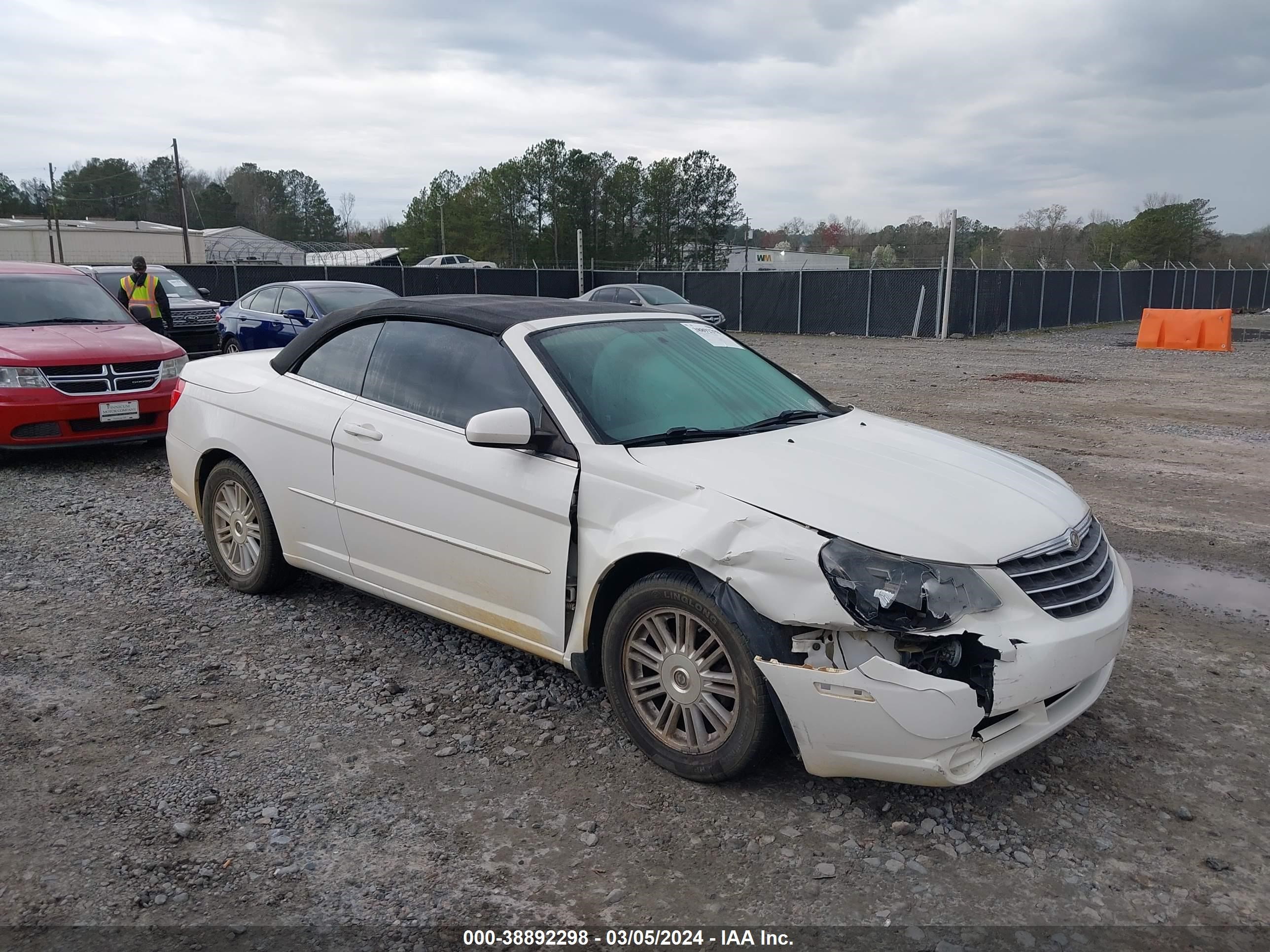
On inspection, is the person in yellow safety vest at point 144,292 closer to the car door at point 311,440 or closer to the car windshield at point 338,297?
the car windshield at point 338,297

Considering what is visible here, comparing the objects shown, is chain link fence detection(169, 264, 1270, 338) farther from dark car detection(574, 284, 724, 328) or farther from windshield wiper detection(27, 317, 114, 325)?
windshield wiper detection(27, 317, 114, 325)

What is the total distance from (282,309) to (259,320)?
2.05ft

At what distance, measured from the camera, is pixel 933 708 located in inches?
111

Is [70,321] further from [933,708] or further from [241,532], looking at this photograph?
[933,708]

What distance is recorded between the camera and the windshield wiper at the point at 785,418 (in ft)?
12.9

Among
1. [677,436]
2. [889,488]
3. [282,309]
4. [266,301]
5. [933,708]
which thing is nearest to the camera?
[933,708]

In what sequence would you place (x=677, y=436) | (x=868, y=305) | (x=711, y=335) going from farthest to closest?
(x=868, y=305)
(x=711, y=335)
(x=677, y=436)

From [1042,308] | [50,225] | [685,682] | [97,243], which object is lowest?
[685,682]

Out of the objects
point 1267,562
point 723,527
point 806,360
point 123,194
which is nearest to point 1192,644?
point 1267,562

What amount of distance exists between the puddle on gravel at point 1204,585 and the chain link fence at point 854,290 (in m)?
21.3

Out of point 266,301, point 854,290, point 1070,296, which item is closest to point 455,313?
point 266,301

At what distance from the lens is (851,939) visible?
2.58 m

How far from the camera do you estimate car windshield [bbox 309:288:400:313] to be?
12.6m

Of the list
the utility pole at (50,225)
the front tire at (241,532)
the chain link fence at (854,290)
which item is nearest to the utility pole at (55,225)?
the utility pole at (50,225)
